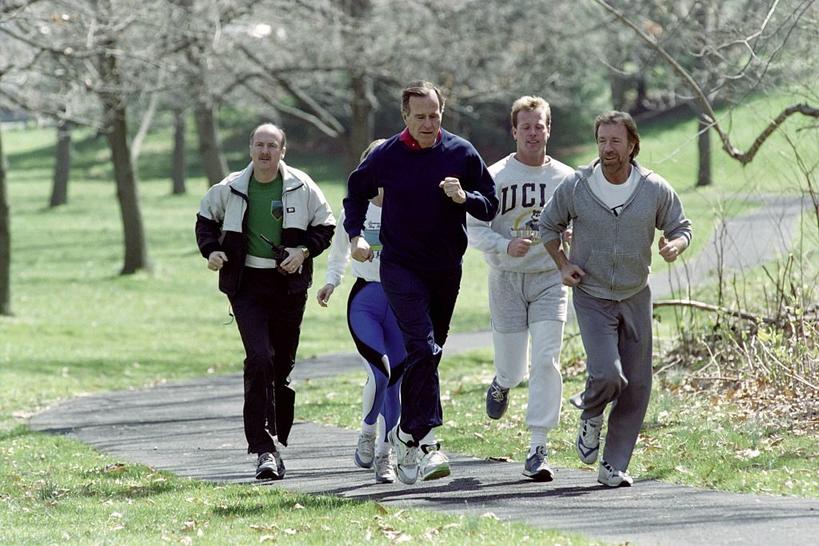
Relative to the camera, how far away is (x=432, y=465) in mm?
7426

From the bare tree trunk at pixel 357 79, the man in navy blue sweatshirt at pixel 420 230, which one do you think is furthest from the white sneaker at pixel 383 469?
the bare tree trunk at pixel 357 79

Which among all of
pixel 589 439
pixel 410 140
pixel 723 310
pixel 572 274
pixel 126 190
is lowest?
pixel 589 439

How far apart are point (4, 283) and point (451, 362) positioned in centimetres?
812

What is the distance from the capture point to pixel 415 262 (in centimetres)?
744

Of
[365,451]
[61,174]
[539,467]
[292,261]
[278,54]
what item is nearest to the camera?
[539,467]

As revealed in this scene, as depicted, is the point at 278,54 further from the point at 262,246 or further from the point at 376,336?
the point at 376,336

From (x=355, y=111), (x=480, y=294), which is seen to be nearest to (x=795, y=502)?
(x=480, y=294)

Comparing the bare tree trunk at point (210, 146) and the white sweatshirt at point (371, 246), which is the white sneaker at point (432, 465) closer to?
the white sweatshirt at point (371, 246)

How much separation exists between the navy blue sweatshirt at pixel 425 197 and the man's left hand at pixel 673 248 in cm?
90

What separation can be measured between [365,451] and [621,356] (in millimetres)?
1839

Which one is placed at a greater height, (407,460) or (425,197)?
(425,197)

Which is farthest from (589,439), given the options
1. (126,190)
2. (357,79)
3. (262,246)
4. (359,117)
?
(126,190)

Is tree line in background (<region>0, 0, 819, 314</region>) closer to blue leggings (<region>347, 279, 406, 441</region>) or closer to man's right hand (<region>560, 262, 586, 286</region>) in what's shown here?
blue leggings (<region>347, 279, 406, 441</region>)

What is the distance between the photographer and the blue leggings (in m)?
8.24
